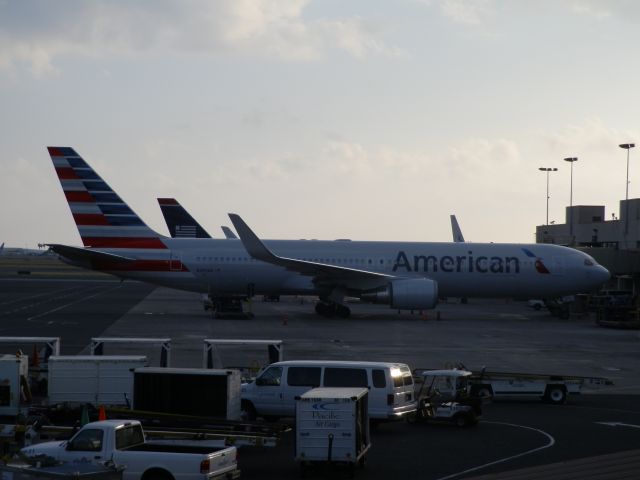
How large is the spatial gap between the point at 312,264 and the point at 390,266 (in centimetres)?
594

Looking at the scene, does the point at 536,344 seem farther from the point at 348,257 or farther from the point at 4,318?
the point at 4,318

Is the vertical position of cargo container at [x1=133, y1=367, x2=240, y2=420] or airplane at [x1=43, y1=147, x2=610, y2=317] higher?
airplane at [x1=43, y1=147, x2=610, y2=317]

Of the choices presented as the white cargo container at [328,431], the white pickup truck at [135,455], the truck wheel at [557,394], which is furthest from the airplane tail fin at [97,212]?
the white pickup truck at [135,455]

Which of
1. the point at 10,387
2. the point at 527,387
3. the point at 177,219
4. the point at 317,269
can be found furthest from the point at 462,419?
the point at 177,219

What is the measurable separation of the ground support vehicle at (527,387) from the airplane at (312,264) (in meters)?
23.8

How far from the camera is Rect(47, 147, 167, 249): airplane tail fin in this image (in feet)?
169

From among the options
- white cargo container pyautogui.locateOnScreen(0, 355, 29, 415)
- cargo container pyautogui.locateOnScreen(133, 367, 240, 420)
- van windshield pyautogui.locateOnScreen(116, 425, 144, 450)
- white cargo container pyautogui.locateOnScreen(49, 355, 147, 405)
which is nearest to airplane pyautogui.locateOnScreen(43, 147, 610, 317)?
white cargo container pyautogui.locateOnScreen(49, 355, 147, 405)

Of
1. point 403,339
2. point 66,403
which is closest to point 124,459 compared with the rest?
point 66,403

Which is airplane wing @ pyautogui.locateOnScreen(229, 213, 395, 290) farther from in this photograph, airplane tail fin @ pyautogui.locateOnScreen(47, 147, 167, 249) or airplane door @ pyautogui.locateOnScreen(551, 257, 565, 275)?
airplane door @ pyautogui.locateOnScreen(551, 257, 565, 275)

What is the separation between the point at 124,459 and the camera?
14.1m

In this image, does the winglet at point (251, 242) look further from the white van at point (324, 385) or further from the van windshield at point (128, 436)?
the van windshield at point (128, 436)

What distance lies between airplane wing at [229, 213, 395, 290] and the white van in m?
26.3

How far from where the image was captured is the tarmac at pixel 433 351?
17844mm

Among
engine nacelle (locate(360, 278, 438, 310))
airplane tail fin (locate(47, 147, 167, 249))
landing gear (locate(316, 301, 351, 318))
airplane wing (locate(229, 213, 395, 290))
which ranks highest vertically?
airplane tail fin (locate(47, 147, 167, 249))
